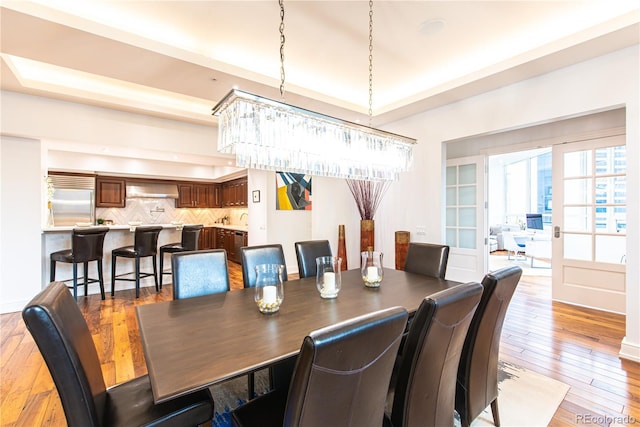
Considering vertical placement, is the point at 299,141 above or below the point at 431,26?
below

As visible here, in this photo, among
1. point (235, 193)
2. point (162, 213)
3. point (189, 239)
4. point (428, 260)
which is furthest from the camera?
point (162, 213)

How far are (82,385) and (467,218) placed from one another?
4.86 m

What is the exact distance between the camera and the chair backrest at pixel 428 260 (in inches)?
102

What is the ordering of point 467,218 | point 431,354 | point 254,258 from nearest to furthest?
point 431,354 → point 254,258 → point 467,218

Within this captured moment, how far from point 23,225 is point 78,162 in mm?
2981

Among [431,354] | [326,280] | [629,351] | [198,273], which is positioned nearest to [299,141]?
[326,280]

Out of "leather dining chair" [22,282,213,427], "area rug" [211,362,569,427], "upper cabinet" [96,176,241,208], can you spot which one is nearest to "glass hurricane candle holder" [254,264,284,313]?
"leather dining chair" [22,282,213,427]

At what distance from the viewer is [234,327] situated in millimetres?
1479

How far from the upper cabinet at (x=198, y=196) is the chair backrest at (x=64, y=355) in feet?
24.4

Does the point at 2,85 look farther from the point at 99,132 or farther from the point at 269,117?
the point at 269,117

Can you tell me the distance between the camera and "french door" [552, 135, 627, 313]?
3.47 meters

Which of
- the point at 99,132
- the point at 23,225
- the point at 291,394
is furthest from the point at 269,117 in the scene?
the point at 23,225

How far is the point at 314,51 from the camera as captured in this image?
3.03 meters

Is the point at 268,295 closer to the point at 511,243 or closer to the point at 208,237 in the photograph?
the point at 208,237
